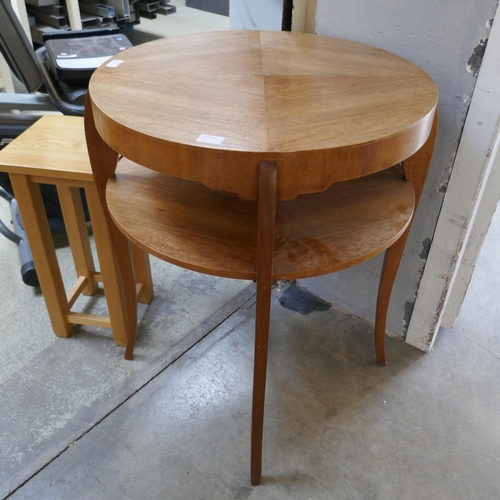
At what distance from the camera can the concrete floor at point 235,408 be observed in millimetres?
1208

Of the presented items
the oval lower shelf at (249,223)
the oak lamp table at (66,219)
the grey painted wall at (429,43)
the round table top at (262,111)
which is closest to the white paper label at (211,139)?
the round table top at (262,111)

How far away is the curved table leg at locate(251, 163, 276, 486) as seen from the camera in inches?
32.1

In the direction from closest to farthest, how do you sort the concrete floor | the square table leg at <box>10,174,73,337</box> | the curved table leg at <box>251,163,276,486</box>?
the curved table leg at <box>251,163,276,486</box>, the concrete floor, the square table leg at <box>10,174,73,337</box>

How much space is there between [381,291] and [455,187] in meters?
0.33

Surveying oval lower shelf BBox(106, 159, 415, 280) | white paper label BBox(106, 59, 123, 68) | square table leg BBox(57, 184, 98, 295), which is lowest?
square table leg BBox(57, 184, 98, 295)

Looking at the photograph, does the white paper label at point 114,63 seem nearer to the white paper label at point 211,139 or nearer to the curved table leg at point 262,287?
the white paper label at point 211,139

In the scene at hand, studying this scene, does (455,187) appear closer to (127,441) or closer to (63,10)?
(127,441)

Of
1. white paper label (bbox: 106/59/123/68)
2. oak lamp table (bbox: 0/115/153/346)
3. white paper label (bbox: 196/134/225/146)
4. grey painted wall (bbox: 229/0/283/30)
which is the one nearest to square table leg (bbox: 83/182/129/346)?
oak lamp table (bbox: 0/115/153/346)

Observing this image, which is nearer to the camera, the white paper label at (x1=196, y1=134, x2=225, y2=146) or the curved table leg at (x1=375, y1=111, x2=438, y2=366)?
the white paper label at (x1=196, y1=134, x2=225, y2=146)

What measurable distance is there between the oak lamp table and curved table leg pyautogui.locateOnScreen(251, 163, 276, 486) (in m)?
0.58

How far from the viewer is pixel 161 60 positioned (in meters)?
1.16

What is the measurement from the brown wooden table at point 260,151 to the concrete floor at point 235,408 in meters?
0.17

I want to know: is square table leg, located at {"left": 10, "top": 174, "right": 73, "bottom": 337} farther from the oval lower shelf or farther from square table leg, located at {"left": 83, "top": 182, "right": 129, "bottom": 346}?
the oval lower shelf

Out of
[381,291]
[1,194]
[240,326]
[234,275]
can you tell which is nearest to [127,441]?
[240,326]
